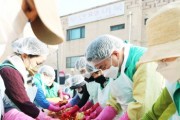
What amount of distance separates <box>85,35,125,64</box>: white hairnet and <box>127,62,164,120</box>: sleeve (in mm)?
317

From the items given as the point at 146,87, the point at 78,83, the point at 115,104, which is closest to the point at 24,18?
the point at 146,87

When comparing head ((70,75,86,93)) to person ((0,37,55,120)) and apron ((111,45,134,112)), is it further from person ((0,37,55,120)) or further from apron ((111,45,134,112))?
person ((0,37,55,120))

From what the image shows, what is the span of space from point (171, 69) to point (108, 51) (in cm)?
92

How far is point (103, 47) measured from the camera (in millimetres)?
2158

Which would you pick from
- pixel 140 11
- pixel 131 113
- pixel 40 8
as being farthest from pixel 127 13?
pixel 40 8

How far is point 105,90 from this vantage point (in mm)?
2932

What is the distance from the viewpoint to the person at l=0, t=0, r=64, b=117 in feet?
2.57

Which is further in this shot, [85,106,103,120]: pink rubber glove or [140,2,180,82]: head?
[85,106,103,120]: pink rubber glove

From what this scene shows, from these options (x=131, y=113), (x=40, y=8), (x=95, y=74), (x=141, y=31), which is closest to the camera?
(x=40, y=8)

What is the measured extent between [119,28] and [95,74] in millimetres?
8811

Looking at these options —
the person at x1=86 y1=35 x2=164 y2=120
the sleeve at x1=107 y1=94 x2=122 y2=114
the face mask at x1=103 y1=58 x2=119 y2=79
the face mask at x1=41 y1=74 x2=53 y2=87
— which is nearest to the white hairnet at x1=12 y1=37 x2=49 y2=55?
the person at x1=86 y1=35 x2=164 y2=120

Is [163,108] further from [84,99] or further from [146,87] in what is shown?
[84,99]

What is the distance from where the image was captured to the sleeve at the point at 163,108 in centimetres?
157

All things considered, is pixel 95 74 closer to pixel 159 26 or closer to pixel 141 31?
pixel 159 26
